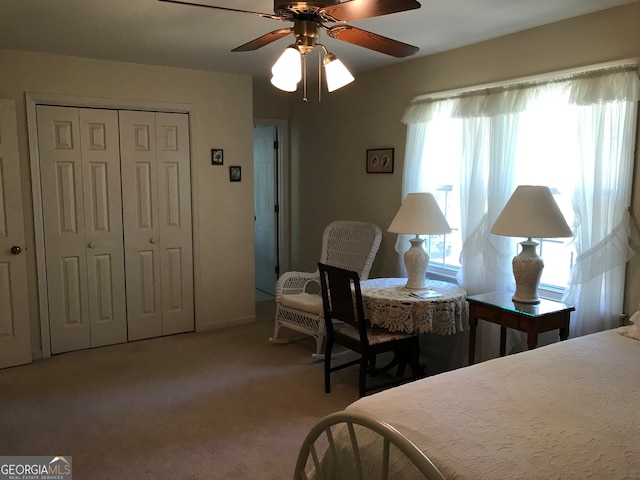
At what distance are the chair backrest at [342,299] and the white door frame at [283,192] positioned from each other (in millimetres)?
2380

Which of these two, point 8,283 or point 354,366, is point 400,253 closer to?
point 354,366

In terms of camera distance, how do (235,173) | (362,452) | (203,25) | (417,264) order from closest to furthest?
(362,452), (203,25), (417,264), (235,173)

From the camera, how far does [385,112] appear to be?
4.27 metres

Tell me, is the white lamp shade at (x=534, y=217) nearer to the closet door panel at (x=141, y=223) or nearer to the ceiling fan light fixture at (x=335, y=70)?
the ceiling fan light fixture at (x=335, y=70)

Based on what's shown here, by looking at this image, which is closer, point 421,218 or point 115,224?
point 421,218

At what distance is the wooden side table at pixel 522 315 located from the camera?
2.75 m

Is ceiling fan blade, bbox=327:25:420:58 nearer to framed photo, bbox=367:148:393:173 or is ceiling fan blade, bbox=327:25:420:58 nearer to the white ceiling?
the white ceiling

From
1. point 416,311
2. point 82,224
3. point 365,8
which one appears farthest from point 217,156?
point 365,8

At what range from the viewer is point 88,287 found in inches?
164

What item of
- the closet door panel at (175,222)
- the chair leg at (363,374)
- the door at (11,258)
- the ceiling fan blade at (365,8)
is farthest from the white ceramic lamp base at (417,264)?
the door at (11,258)

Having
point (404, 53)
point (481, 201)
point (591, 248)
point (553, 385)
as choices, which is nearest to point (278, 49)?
point (404, 53)

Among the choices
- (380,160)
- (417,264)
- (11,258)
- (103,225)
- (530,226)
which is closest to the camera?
(530,226)

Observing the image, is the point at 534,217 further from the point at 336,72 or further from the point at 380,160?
the point at 380,160

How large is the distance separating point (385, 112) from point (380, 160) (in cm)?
39
